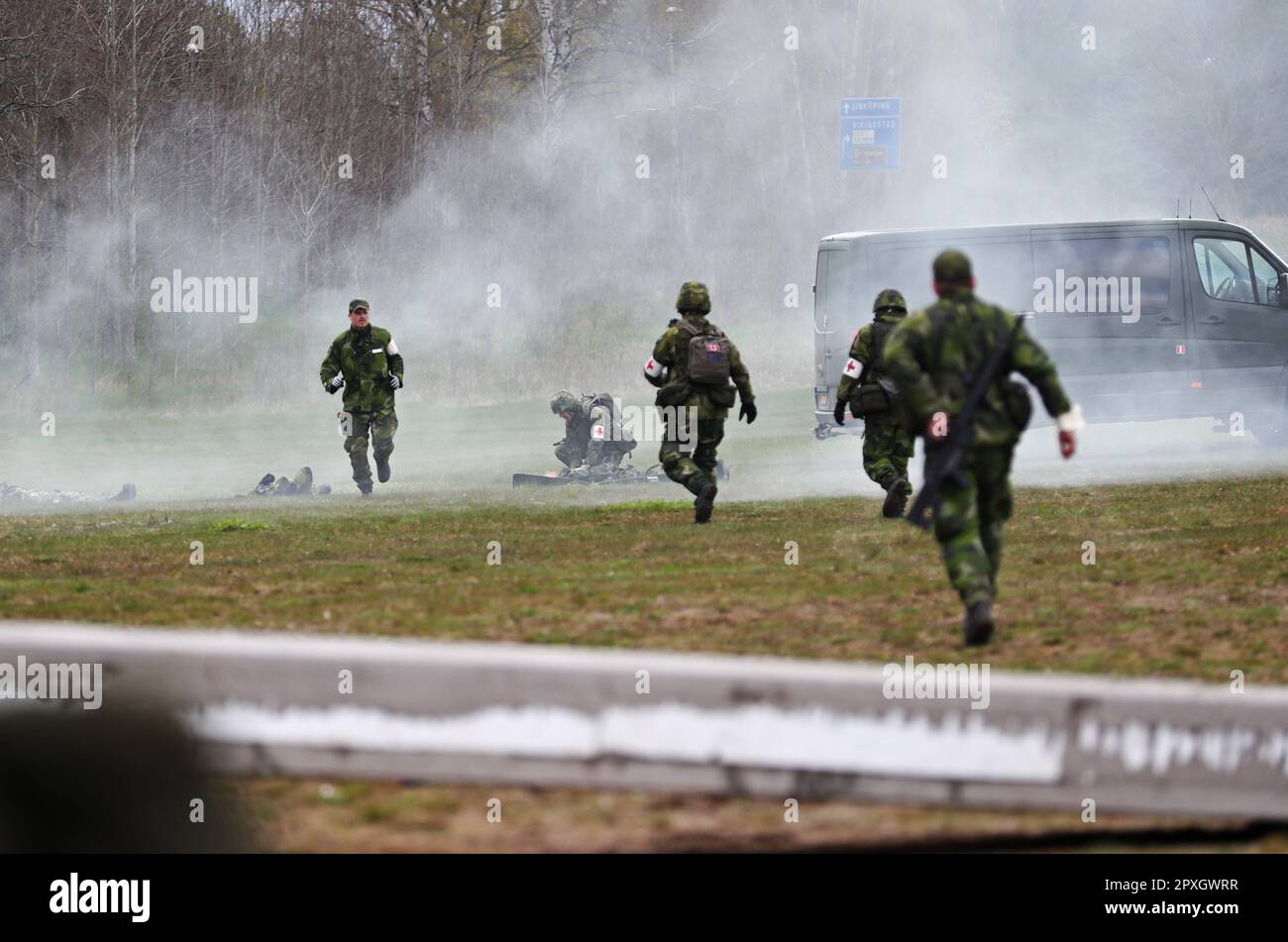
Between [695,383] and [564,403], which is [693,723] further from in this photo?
[564,403]

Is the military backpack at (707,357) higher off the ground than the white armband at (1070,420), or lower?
higher

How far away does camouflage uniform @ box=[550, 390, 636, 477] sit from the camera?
18.1m

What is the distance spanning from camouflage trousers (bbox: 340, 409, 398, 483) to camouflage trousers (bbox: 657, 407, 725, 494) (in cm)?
486

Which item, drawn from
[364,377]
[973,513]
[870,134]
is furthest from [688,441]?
[870,134]

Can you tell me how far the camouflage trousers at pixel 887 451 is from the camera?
13.2 m

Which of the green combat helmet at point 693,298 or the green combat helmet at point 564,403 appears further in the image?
the green combat helmet at point 564,403

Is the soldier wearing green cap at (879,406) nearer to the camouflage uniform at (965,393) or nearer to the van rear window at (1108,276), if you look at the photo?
the camouflage uniform at (965,393)

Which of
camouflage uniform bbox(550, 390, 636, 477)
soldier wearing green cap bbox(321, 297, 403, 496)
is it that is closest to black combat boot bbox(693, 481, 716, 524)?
soldier wearing green cap bbox(321, 297, 403, 496)

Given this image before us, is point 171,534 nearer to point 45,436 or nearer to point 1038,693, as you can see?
point 1038,693

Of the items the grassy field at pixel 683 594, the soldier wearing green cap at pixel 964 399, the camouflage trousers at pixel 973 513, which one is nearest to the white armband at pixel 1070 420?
Result: the soldier wearing green cap at pixel 964 399

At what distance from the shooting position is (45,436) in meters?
26.0

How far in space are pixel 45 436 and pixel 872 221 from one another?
72.0ft

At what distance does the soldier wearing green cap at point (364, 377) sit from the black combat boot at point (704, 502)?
4594 millimetres

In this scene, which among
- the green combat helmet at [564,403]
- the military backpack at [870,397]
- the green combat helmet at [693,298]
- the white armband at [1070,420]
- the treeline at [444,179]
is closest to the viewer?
the white armband at [1070,420]
